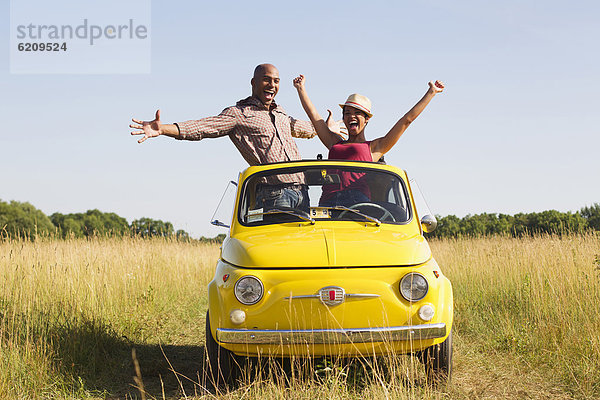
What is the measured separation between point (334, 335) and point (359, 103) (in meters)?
3.31

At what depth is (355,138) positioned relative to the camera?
23.1ft

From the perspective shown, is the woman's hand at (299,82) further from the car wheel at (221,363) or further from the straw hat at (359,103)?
the car wheel at (221,363)

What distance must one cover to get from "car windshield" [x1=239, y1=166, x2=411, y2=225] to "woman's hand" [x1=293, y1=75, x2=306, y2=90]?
7.68 feet

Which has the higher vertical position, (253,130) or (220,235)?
(253,130)

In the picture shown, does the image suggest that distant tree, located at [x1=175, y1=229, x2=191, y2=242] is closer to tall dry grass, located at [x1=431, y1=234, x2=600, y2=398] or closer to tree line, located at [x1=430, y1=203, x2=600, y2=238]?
tall dry grass, located at [x1=431, y1=234, x2=600, y2=398]

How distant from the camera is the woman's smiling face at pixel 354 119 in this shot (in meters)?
6.92

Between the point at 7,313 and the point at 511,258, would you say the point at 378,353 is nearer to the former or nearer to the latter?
the point at 7,313

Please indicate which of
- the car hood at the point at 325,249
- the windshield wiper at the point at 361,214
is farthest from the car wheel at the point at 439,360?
the windshield wiper at the point at 361,214

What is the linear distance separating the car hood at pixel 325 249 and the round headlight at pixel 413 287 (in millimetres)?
146

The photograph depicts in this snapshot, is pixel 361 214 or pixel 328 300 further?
pixel 361 214

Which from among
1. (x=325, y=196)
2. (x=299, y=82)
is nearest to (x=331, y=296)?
(x=325, y=196)

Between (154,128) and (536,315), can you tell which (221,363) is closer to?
(154,128)

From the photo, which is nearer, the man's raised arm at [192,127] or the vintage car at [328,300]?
the vintage car at [328,300]

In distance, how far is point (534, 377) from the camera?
5.66 m
